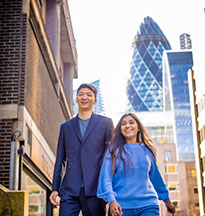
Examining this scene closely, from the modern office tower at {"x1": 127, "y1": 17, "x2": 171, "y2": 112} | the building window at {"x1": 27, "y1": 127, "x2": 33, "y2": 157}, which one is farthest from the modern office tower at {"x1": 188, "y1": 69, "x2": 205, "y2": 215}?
the modern office tower at {"x1": 127, "y1": 17, "x2": 171, "y2": 112}

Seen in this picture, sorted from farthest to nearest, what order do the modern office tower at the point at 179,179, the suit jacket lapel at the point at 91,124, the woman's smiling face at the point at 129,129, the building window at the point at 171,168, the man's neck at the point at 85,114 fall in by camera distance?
the building window at the point at 171,168 → the modern office tower at the point at 179,179 → the man's neck at the point at 85,114 → the suit jacket lapel at the point at 91,124 → the woman's smiling face at the point at 129,129

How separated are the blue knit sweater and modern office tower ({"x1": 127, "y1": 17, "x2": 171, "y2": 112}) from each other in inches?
6558

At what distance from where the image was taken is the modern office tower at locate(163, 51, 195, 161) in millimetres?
98750

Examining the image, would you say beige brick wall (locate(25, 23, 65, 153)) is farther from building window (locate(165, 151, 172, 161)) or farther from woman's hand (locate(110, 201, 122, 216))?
building window (locate(165, 151, 172, 161))

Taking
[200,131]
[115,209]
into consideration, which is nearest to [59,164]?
[115,209]

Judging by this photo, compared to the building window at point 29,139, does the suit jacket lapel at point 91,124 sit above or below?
below

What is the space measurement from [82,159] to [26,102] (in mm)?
8009

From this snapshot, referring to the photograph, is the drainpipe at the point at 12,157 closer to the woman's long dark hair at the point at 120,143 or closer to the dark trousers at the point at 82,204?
the dark trousers at the point at 82,204

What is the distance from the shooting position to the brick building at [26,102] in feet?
39.4

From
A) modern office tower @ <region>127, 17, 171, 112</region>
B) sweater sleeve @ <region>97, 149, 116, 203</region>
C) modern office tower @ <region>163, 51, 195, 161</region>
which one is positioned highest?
modern office tower @ <region>127, 17, 171, 112</region>

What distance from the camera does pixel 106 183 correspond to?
4.36 metres

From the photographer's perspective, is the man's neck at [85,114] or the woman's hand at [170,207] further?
the man's neck at [85,114]

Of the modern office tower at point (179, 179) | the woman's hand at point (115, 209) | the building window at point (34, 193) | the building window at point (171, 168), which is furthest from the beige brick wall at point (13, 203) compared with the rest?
the building window at point (171, 168)

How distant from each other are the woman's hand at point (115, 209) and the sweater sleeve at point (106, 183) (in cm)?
7
